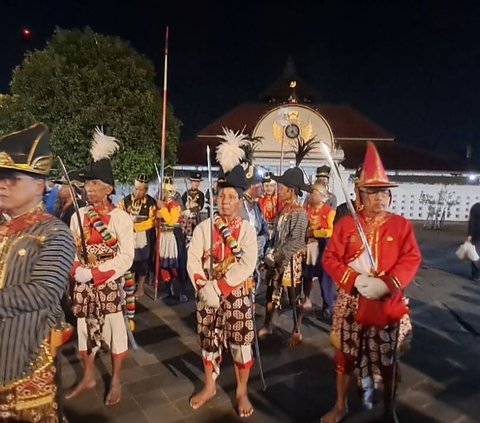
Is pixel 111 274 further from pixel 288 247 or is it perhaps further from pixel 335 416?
pixel 335 416

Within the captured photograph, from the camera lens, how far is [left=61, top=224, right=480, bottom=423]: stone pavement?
149 inches

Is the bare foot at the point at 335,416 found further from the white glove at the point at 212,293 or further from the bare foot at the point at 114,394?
the bare foot at the point at 114,394

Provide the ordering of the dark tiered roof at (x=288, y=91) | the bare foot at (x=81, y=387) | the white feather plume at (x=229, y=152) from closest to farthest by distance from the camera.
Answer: the white feather plume at (x=229, y=152)
the bare foot at (x=81, y=387)
the dark tiered roof at (x=288, y=91)

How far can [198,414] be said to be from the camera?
12.4 ft

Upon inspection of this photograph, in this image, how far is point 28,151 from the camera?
2146mm

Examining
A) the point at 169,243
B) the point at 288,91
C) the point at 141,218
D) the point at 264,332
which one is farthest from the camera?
the point at 288,91

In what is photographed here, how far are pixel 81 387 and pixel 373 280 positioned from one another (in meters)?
2.86

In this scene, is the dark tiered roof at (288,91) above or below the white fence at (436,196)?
above

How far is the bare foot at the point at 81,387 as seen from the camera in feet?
13.1

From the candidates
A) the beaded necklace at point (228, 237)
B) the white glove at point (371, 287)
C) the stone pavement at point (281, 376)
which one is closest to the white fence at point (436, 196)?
the stone pavement at point (281, 376)

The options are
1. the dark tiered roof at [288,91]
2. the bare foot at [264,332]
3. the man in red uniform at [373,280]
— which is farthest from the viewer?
the dark tiered roof at [288,91]

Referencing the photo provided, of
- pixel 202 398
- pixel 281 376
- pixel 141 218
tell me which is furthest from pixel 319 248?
pixel 202 398

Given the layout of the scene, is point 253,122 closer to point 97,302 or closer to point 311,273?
point 311,273

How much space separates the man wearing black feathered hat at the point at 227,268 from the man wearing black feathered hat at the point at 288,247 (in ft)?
4.60
